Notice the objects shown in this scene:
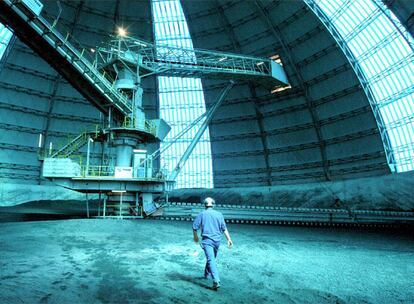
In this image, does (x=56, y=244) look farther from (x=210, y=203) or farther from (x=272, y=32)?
(x=272, y=32)

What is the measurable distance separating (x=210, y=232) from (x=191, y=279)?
3.71ft

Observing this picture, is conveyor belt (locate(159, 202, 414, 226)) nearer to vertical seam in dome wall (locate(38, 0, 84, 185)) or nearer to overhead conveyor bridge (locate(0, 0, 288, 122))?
overhead conveyor bridge (locate(0, 0, 288, 122))

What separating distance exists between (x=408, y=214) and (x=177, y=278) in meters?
20.5

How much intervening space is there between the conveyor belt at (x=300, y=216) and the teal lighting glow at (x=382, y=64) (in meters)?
8.07

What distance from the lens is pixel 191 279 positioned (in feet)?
20.1

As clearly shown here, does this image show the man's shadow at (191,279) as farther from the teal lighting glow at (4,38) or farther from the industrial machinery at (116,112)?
the teal lighting glow at (4,38)

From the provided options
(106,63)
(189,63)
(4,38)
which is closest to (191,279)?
(106,63)

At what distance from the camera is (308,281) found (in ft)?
20.5

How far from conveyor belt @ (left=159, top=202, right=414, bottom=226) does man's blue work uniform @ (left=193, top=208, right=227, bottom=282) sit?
50.1 ft

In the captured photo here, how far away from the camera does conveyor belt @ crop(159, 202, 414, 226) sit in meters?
20.2

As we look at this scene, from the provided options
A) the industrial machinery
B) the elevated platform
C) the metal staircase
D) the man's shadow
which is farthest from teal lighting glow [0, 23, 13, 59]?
the man's shadow

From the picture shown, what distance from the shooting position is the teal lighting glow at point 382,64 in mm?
24136

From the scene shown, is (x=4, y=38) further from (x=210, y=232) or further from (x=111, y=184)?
(x=210, y=232)

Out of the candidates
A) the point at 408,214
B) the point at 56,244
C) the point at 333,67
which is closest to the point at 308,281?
the point at 56,244
